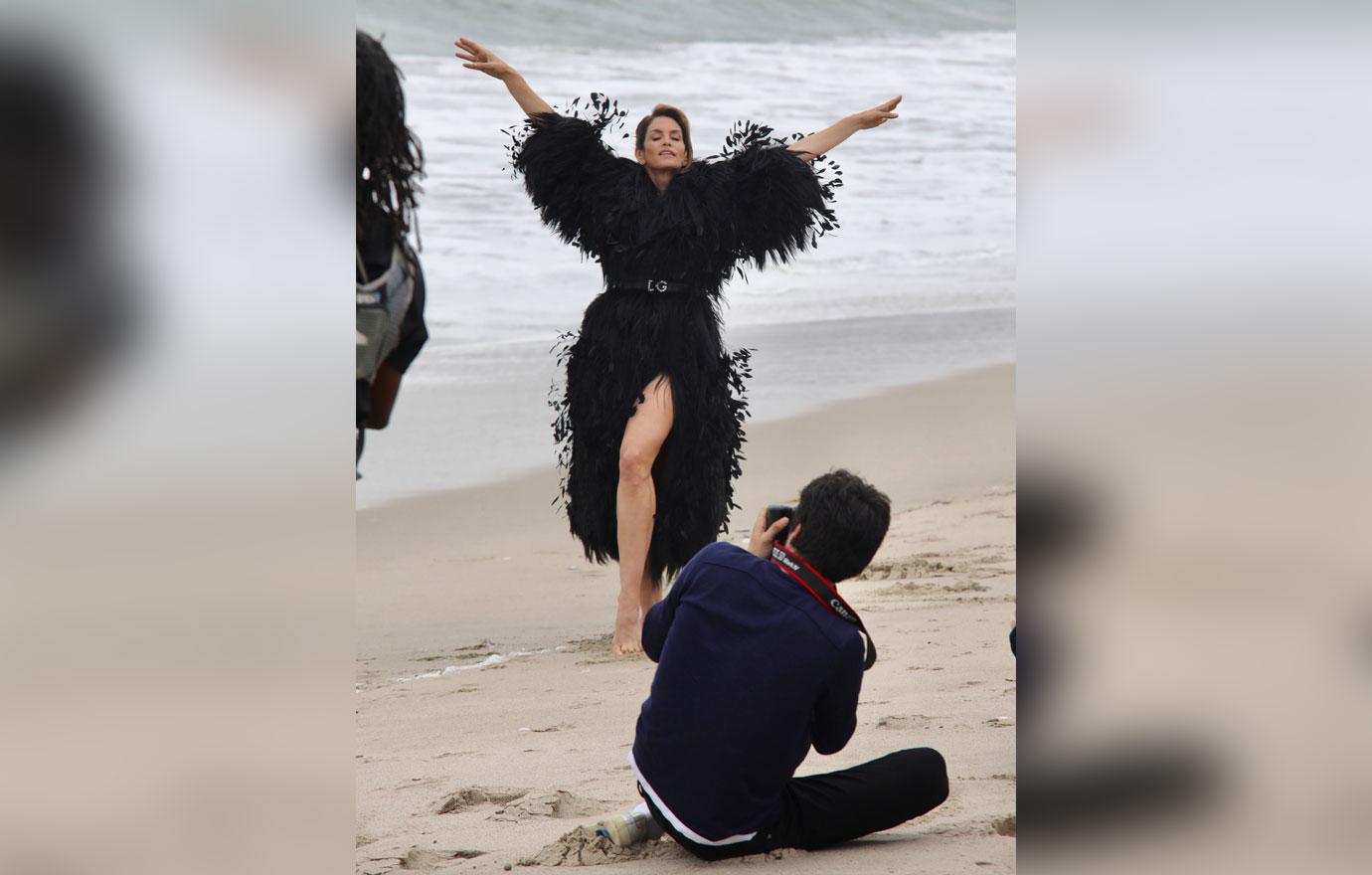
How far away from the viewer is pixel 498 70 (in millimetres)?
3875

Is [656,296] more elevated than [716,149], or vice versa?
[716,149]

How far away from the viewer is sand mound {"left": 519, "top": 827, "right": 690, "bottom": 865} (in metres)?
2.75

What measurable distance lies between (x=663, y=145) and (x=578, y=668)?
1.44 meters

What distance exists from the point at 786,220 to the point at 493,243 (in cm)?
668

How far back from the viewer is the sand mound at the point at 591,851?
2754mm

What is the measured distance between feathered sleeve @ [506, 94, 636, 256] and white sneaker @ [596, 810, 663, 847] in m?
2.03

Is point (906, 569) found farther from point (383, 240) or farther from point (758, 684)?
point (383, 240)

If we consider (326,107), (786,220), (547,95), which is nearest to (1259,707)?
(326,107)

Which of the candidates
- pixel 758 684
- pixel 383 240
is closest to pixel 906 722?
pixel 758 684

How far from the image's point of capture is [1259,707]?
4.76 ft

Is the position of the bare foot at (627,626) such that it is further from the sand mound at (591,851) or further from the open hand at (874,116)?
the sand mound at (591,851)

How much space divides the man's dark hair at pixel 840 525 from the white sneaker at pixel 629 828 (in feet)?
1.74

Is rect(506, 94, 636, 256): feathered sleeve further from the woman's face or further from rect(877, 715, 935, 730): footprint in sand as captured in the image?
rect(877, 715, 935, 730): footprint in sand

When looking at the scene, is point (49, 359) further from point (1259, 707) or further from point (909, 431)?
point (909, 431)
